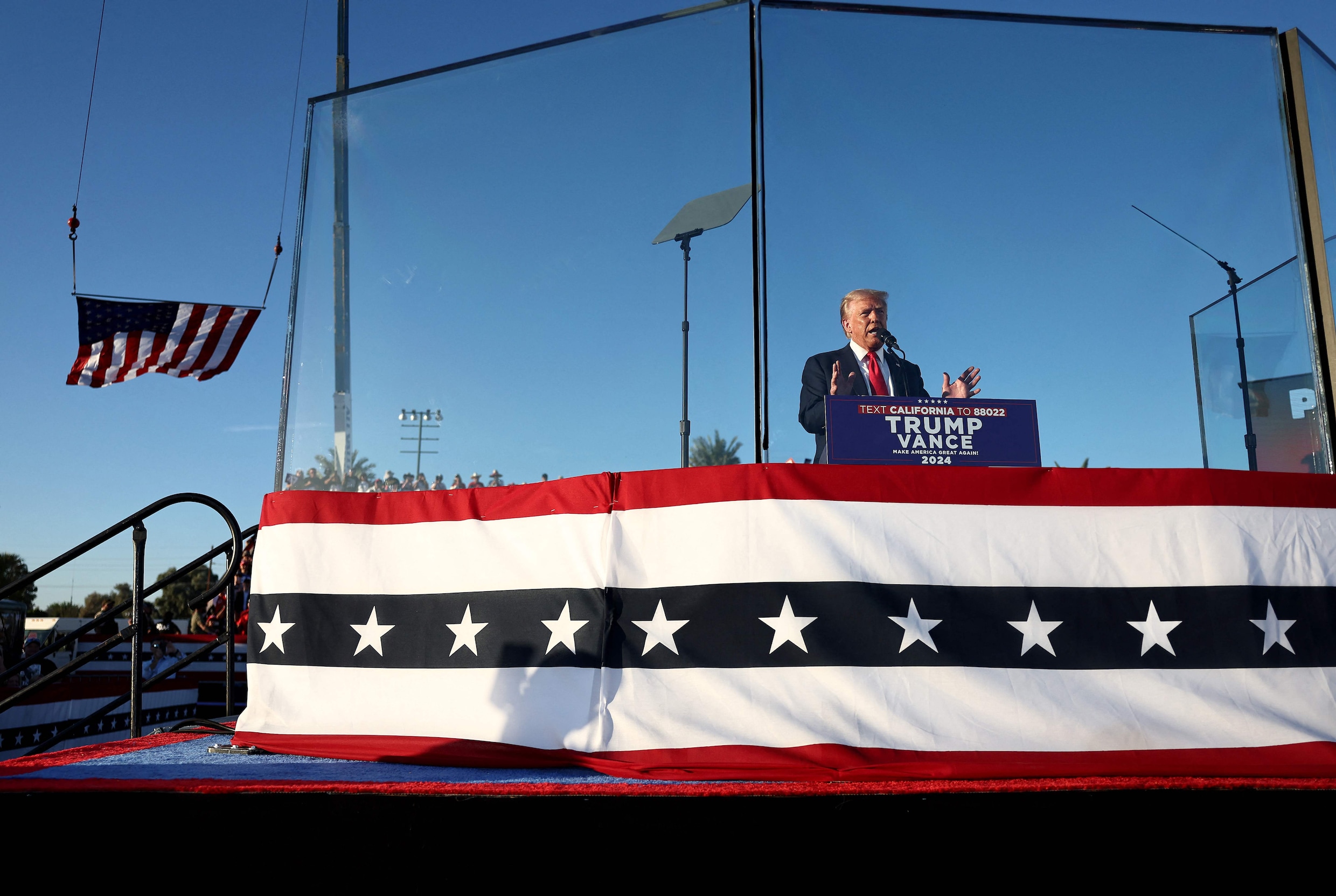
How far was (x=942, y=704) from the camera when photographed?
2967 millimetres

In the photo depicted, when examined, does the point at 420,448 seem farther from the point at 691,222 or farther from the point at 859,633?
the point at 859,633

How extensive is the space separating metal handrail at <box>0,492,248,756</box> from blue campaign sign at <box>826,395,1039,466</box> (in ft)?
9.77

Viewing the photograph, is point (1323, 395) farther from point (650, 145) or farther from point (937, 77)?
point (650, 145)

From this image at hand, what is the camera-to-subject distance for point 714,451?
3.95m

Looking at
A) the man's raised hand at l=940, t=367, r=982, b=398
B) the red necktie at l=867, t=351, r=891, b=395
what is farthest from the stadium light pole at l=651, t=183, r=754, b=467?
the man's raised hand at l=940, t=367, r=982, b=398

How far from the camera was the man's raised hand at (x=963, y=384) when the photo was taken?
157 inches

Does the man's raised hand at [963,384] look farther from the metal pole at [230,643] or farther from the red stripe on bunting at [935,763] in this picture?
the metal pole at [230,643]

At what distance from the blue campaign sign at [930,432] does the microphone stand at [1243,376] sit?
131 centimetres

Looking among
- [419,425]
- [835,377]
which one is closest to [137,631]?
[419,425]

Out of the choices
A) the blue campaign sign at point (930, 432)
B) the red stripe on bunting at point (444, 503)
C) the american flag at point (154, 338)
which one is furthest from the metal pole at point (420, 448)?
the american flag at point (154, 338)

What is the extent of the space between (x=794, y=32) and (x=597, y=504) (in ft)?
9.10

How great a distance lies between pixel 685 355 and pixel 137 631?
2892 millimetres

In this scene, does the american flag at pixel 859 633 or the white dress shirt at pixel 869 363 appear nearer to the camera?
the american flag at pixel 859 633

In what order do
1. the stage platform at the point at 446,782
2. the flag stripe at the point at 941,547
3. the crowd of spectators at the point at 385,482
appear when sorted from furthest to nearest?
the crowd of spectators at the point at 385,482, the flag stripe at the point at 941,547, the stage platform at the point at 446,782
